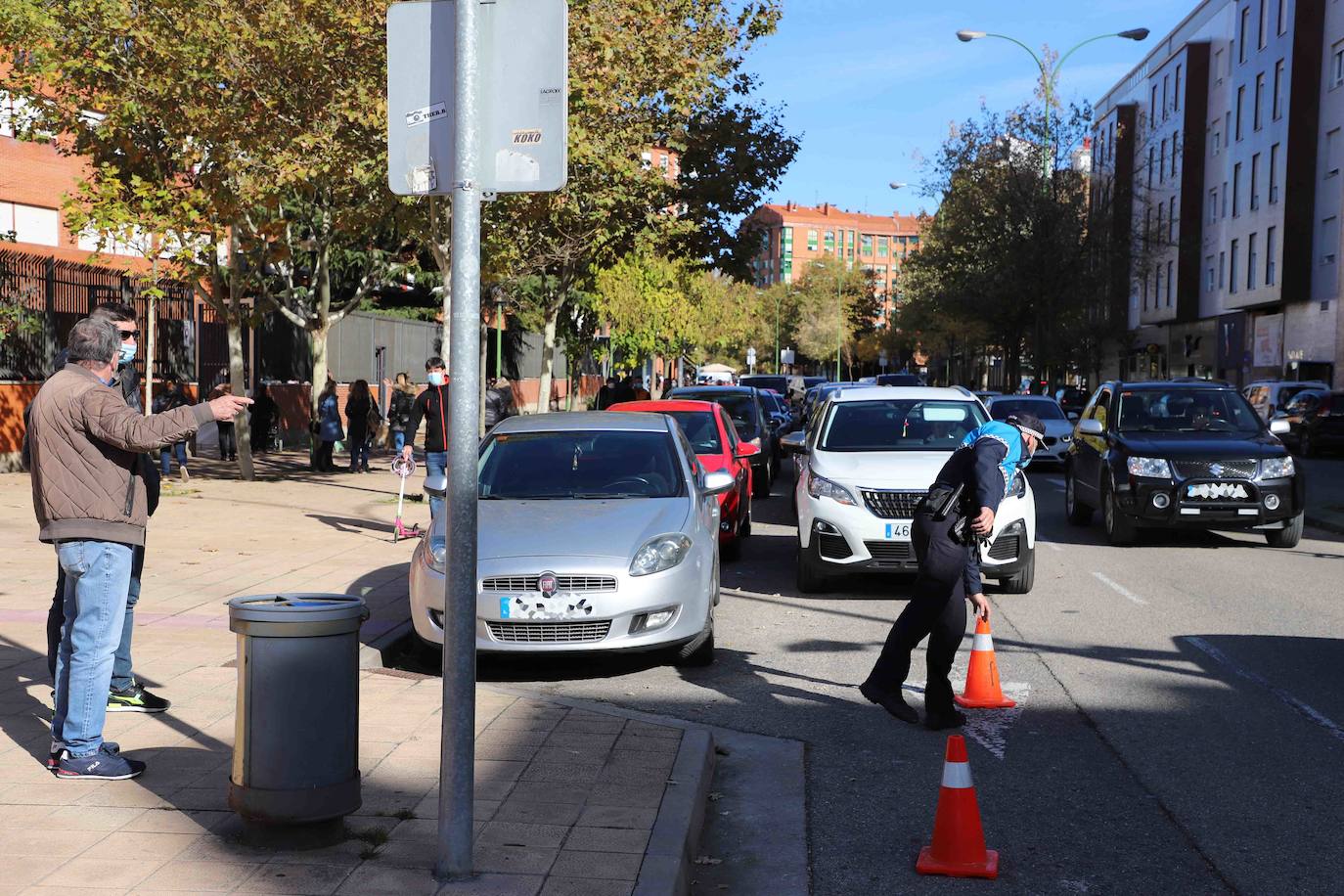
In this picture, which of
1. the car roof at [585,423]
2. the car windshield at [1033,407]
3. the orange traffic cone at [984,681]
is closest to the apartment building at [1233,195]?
the car windshield at [1033,407]

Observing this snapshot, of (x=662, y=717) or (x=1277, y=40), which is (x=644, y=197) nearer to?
(x=662, y=717)

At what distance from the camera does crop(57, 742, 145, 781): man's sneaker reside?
5586 millimetres

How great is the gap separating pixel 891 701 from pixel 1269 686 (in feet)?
7.78

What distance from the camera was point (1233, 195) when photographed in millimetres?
56781

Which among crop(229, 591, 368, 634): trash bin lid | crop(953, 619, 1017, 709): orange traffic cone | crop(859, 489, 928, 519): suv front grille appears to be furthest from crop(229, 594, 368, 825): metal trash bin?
crop(859, 489, 928, 519): suv front grille

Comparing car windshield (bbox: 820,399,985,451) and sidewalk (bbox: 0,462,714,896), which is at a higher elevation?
car windshield (bbox: 820,399,985,451)

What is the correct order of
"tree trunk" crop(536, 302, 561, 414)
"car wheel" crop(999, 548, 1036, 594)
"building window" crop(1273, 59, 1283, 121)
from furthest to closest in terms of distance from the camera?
"building window" crop(1273, 59, 1283, 121), "tree trunk" crop(536, 302, 561, 414), "car wheel" crop(999, 548, 1036, 594)

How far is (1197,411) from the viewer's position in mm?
16078

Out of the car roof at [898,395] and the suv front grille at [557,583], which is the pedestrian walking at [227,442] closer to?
the car roof at [898,395]

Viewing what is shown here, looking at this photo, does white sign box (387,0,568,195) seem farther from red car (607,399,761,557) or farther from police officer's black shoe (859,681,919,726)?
red car (607,399,761,557)

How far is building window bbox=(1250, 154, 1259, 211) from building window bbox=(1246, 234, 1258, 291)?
1.15m

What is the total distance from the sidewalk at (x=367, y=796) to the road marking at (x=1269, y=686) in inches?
124

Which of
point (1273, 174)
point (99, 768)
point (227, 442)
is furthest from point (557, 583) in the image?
point (1273, 174)

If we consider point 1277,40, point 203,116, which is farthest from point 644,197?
point 1277,40
